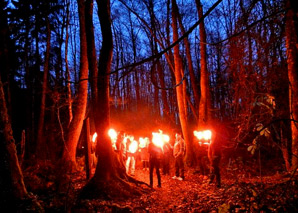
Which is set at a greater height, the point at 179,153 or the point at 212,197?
the point at 179,153

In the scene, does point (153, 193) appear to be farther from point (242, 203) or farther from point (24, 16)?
point (24, 16)

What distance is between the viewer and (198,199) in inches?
272

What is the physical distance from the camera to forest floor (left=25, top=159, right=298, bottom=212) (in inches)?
159

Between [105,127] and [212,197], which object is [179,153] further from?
[105,127]

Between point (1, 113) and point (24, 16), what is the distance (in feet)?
48.7

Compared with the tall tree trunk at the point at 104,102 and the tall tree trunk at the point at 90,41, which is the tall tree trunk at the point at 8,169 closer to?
the tall tree trunk at the point at 104,102

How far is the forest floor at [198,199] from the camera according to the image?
4047mm

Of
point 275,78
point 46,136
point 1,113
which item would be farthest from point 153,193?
point 46,136

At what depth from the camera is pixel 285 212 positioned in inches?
147

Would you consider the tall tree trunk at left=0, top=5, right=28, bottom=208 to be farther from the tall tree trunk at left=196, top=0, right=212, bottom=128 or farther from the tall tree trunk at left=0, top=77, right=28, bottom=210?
the tall tree trunk at left=196, top=0, right=212, bottom=128

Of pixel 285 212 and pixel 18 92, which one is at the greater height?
pixel 18 92

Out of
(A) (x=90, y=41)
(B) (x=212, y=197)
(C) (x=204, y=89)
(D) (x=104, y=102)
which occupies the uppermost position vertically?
(A) (x=90, y=41)

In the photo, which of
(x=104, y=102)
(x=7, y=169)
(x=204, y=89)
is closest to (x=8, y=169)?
(x=7, y=169)

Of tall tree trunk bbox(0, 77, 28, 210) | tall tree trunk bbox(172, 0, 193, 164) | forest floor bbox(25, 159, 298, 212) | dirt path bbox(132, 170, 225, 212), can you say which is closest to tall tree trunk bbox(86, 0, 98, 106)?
tall tree trunk bbox(0, 77, 28, 210)
